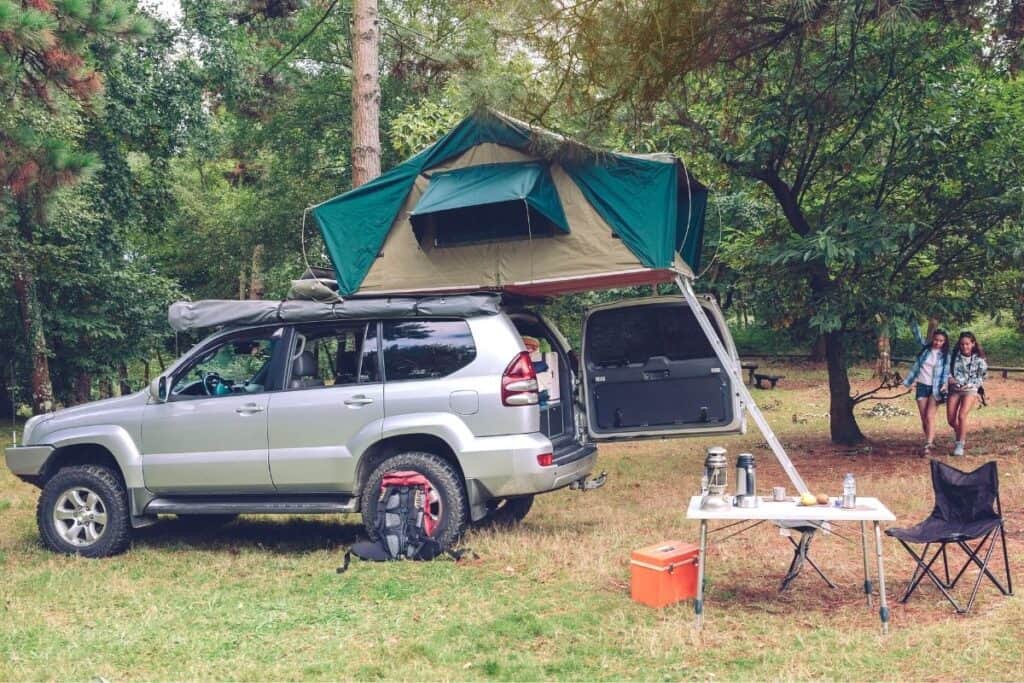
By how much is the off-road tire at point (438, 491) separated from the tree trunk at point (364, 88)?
4.53m

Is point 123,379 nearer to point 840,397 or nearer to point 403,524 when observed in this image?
point 840,397

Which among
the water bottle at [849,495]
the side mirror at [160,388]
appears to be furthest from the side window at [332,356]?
the water bottle at [849,495]

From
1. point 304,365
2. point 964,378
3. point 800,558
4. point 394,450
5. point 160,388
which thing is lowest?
point 800,558

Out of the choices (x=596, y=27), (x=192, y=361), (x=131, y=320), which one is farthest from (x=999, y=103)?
(x=131, y=320)

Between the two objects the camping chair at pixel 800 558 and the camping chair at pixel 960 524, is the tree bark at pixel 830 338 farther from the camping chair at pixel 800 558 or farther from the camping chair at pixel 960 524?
the camping chair at pixel 800 558

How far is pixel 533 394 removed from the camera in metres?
6.82

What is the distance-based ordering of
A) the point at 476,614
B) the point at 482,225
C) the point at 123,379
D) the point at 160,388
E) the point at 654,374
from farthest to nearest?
the point at 123,379, the point at 654,374, the point at 482,225, the point at 160,388, the point at 476,614

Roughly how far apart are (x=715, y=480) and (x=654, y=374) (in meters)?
2.56

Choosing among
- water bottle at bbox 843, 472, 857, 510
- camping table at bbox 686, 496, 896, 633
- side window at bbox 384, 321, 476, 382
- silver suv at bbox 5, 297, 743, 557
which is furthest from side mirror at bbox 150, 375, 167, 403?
water bottle at bbox 843, 472, 857, 510

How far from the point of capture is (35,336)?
53.8 feet

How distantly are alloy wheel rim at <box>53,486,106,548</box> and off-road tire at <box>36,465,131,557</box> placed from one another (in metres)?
0.02

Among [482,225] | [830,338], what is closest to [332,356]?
[482,225]

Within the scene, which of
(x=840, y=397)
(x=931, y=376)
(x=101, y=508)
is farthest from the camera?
(x=840, y=397)

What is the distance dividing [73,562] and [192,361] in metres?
1.68
